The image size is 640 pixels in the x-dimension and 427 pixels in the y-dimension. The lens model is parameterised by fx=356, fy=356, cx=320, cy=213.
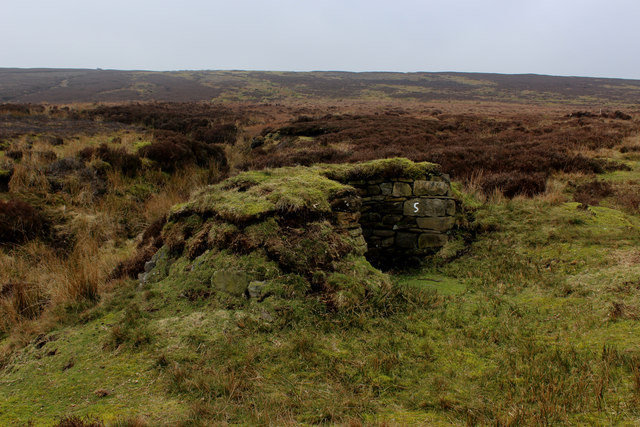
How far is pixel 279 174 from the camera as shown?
6910mm

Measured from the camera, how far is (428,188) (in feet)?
23.0

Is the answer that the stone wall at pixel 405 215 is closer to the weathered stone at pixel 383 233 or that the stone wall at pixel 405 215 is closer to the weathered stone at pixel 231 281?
the weathered stone at pixel 383 233

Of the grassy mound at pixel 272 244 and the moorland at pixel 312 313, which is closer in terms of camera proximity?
the moorland at pixel 312 313

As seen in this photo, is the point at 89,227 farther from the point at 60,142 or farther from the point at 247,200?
the point at 60,142

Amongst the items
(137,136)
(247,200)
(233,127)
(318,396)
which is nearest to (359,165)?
(247,200)

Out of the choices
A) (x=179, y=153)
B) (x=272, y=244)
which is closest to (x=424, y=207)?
(x=272, y=244)

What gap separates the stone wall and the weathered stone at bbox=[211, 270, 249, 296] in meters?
3.12

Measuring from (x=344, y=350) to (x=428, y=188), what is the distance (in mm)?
4367

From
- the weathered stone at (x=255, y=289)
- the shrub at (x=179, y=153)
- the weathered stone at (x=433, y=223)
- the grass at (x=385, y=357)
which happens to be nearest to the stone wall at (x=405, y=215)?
the weathered stone at (x=433, y=223)

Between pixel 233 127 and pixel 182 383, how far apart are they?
80.2 ft

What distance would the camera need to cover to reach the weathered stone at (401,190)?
274 inches

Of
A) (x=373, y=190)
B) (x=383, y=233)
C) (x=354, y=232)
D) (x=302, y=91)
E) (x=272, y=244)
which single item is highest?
(x=302, y=91)

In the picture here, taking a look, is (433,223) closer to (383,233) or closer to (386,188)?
(383,233)

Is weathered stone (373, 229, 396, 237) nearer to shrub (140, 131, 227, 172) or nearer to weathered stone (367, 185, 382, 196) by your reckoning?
weathered stone (367, 185, 382, 196)
